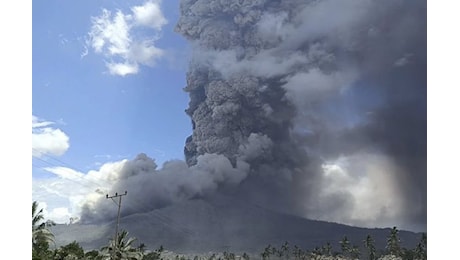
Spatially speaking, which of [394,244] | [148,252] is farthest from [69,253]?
[148,252]

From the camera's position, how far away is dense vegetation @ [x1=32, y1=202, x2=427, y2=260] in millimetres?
31891

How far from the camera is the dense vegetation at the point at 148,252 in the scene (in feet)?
105

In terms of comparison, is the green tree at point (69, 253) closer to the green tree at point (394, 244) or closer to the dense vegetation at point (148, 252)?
the dense vegetation at point (148, 252)

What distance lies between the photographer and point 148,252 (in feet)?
358

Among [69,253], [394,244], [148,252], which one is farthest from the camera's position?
[148,252]

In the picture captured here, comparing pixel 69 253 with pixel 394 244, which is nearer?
pixel 69 253

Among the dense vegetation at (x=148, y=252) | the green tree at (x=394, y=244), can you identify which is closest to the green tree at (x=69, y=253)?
the dense vegetation at (x=148, y=252)

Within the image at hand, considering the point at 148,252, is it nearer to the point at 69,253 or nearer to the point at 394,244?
the point at 394,244

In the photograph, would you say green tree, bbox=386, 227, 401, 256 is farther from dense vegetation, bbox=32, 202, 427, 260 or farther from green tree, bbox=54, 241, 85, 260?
green tree, bbox=54, 241, 85, 260
